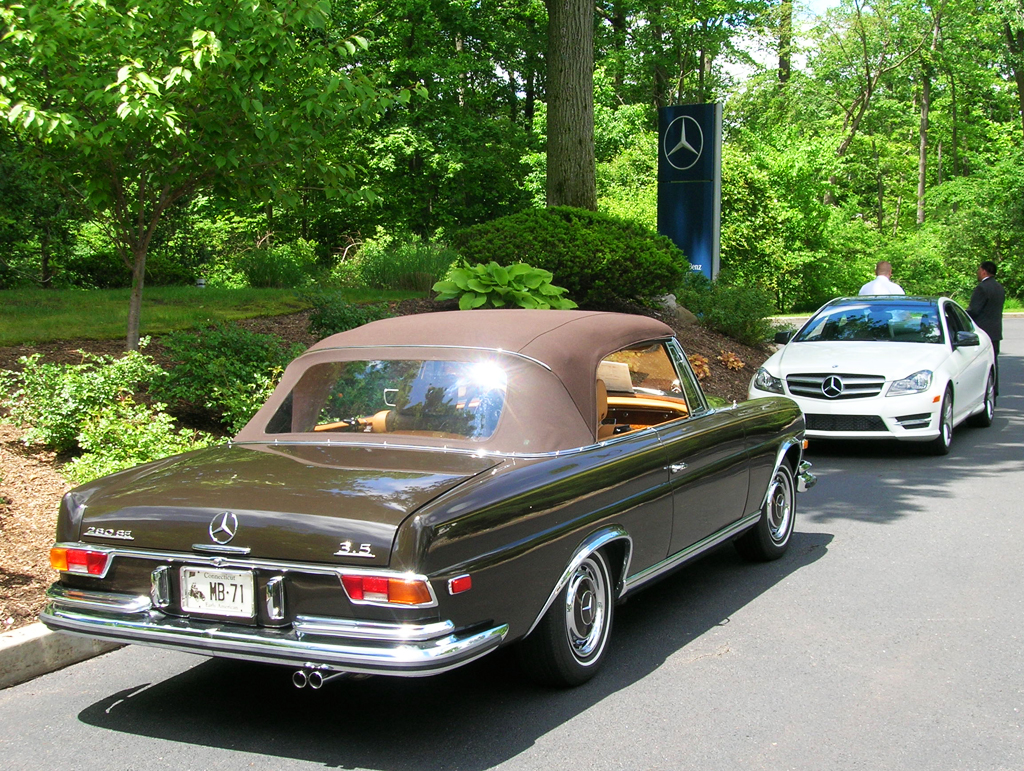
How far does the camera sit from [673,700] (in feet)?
14.4

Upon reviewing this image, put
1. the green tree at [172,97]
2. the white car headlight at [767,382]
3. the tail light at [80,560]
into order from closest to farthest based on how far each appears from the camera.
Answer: the tail light at [80,560]
the green tree at [172,97]
the white car headlight at [767,382]

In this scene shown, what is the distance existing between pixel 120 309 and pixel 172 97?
5.34 meters

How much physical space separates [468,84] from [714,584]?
98.1 feet

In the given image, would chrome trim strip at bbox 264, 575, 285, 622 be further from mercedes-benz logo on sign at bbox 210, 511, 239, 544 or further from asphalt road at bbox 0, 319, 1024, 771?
asphalt road at bbox 0, 319, 1024, 771

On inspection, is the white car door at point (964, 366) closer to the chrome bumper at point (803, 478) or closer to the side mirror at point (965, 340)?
the side mirror at point (965, 340)

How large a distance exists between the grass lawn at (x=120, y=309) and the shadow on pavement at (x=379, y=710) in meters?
5.94

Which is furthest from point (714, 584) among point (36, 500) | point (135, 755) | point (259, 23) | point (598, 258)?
point (598, 258)

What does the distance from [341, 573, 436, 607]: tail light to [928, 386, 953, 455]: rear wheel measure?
25.6 ft

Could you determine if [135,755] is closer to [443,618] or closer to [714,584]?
[443,618]

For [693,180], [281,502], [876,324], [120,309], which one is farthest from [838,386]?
[693,180]

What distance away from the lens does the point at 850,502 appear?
27.2ft

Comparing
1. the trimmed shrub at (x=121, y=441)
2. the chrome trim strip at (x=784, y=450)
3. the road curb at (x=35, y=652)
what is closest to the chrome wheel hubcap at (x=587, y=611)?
the chrome trim strip at (x=784, y=450)

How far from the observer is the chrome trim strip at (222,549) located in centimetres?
382

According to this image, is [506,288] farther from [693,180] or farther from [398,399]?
[693,180]
